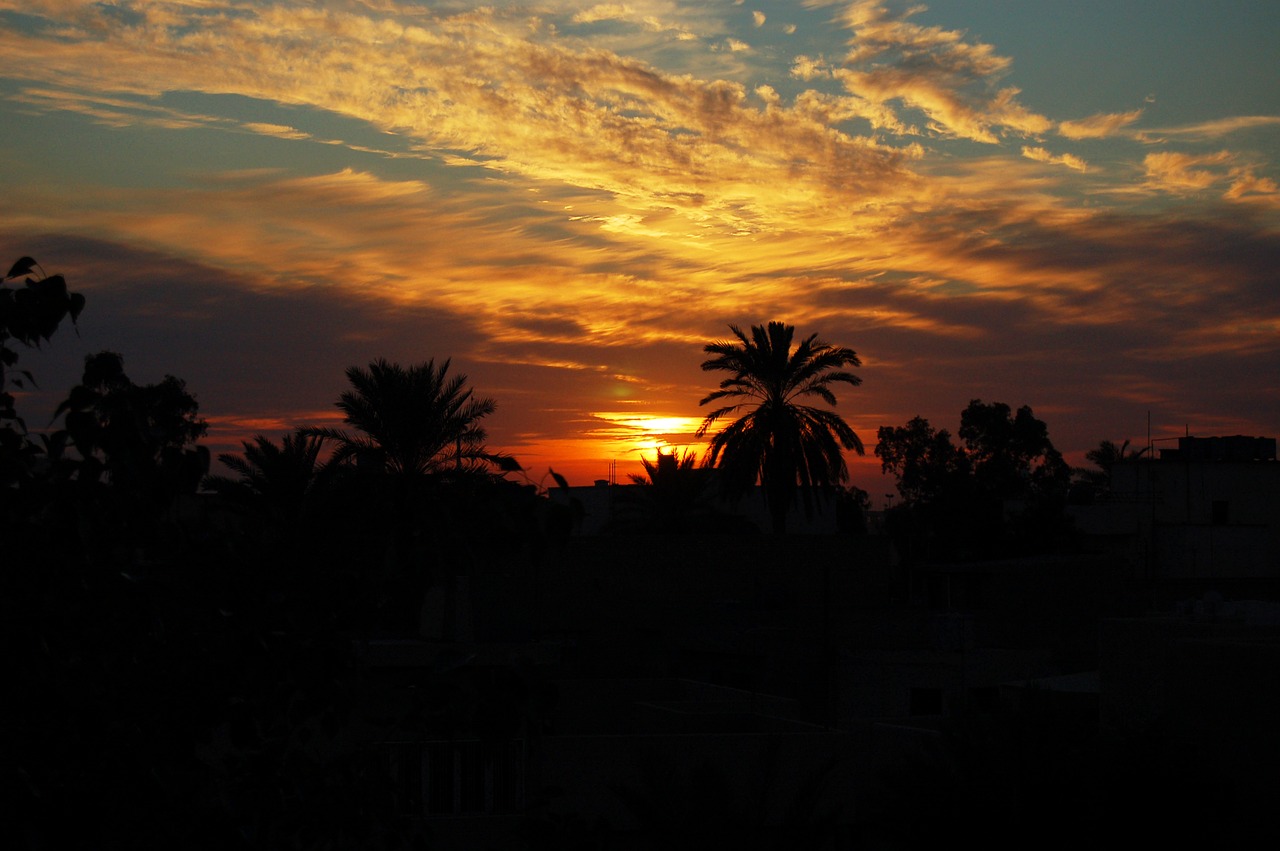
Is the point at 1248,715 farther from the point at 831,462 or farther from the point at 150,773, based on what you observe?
the point at 831,462

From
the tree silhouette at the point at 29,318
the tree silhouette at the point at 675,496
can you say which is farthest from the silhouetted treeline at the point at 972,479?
the tree silhouette at the point at 29,318

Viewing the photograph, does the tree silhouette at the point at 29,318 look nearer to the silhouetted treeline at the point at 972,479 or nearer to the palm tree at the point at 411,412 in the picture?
the palm tree at the point at 411,412

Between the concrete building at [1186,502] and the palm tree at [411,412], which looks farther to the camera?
the concrete building at [1186,502]

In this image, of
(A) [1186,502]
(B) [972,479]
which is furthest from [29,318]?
(B) [972,479]

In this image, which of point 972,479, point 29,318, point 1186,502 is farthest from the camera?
point 972,479

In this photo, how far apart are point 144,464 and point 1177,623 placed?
49.4 feet

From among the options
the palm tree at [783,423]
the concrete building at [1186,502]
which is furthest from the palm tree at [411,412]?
the concrete building at [1186,502]

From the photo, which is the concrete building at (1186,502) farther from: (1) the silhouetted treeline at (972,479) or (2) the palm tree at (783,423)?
(2) the palm tree at (783,423)

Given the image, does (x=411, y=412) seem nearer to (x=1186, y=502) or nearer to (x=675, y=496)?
(x=675, y=496)

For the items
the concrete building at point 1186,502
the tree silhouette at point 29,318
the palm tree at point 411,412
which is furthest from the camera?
the concrete building at point 1186,502

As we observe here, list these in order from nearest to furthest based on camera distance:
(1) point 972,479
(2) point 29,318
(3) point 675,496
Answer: (2) point 29,318, (3) point 675,496, (1) point 972,479

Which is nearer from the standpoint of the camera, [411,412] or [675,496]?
[411,412]

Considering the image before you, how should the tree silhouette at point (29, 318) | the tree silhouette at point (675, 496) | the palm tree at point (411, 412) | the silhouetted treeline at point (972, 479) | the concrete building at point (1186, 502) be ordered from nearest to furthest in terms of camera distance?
the tree silhouette at point (29, 318) < the palm tree at point (411, 412) < the tree silhouette at point (675, 496) < the concrete building at point (1186, 502) < the silhouetted treeline at point (972, 479)

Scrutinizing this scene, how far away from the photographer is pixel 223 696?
454cm
